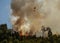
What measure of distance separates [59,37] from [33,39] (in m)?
5.21

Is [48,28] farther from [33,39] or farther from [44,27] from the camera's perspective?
[33,39]

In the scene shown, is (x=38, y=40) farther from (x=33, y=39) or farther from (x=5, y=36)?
(x=5, y=36)

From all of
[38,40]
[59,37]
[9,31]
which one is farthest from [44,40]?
[9,31]

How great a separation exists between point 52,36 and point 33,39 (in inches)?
151

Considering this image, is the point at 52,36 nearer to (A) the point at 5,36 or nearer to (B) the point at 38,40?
(B) the point at 38,40

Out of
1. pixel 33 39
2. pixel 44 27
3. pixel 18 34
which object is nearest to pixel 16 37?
pixel 18 34

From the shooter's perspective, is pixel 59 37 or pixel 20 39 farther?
pixel 59 37

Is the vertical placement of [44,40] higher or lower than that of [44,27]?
lower

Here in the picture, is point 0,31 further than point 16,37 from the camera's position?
Yes

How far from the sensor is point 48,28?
1491 inches

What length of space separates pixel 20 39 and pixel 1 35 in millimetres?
4070

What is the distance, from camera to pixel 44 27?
37.8 metres

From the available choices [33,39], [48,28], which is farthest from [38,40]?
[48,28]

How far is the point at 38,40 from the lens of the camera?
119 feet
